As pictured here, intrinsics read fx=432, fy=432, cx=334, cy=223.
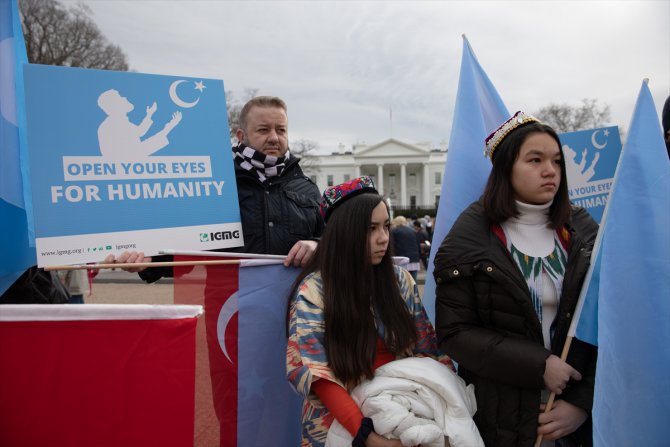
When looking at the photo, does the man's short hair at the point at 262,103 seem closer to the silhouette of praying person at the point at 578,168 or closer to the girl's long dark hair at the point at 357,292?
the girl's long dark hair at the point at 357,292

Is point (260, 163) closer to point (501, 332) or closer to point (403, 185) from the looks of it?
point (501, 332)

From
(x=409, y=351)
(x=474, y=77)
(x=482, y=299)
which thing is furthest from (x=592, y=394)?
(x=474, y=77)

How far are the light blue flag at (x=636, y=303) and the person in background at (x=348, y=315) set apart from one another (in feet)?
2.18

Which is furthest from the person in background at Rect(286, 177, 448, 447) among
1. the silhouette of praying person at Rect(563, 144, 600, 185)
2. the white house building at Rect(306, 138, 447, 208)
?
the white house building at Rect(306, 138, 447, 208)

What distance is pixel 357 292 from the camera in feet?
5.79

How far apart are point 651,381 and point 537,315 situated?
0.39 metres

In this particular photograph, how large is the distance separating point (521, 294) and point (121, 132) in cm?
182

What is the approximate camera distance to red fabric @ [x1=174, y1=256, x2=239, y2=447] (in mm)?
2104

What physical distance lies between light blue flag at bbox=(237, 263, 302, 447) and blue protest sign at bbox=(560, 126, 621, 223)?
289 cm

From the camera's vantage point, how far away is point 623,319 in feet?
4.88

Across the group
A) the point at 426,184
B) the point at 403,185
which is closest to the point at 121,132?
→ the point at 426,184

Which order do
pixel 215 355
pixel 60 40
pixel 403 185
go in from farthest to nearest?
pixel 403 185 → pixel 60 40 → pixel 215 355

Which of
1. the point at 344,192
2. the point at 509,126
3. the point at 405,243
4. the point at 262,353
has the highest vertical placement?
the point at 509,126

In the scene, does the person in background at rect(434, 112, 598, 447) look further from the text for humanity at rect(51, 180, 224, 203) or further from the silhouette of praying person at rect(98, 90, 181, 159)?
the silhouette of praying person at rect(98, 90, 181, 159)
